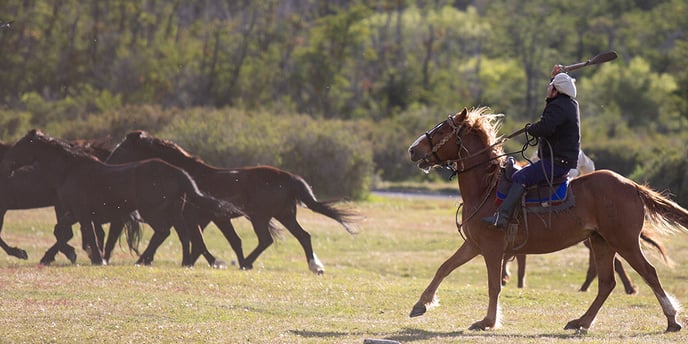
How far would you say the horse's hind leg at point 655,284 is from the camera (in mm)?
12688

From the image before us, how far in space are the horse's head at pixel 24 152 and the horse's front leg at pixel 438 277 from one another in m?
10.5

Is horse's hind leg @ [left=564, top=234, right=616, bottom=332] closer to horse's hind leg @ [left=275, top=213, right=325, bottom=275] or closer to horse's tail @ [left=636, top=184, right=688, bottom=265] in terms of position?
horse's tail @ [left=636, top=184, right=688, bottom=265]

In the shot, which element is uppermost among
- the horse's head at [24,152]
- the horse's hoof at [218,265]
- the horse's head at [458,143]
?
the horse's head at [458,143]

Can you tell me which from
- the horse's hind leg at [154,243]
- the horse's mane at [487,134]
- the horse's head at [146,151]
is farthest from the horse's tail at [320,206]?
the horse's mane at [487,134]

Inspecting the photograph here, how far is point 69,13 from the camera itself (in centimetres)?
7644

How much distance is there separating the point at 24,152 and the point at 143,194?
2664mm

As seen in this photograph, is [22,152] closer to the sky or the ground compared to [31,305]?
closer to the sky

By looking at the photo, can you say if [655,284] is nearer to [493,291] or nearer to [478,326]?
[493,291]

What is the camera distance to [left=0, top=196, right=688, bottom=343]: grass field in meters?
11.9

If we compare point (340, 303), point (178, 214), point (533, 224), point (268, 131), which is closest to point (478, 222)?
point (533, 224)

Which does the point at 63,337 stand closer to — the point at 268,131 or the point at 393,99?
the point at 268,131

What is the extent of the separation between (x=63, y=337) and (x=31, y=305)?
2.77m

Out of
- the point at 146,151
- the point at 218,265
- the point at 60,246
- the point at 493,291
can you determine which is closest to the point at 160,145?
the point at 146,151

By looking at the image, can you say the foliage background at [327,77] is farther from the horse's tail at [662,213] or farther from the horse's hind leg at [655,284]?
the horse's hind leg at [655,284]
